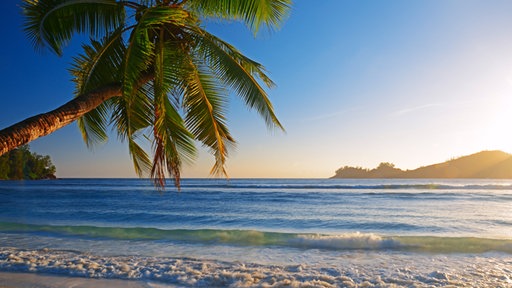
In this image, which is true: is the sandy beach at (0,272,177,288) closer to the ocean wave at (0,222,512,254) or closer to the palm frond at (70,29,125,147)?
the palm frond at (70,29,125,147)

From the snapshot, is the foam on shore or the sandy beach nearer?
the sandy beach

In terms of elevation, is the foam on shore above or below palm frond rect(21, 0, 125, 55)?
below

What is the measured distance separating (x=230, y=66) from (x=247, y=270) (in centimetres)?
392

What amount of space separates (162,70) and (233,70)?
1.34 m

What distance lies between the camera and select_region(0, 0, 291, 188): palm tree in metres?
5.71

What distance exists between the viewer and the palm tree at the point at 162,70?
5711mm

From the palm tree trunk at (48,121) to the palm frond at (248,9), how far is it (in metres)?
2.10

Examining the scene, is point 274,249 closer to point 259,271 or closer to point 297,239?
point 297,239

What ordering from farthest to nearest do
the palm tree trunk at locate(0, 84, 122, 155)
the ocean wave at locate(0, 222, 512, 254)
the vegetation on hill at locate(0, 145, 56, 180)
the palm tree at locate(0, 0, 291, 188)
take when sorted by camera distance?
the vegetation on hill at locate(0, 145, 56, 180)
the ocean wave at locate(0, 222, 512, 254)
the palm tree at locate(0, 0, 291, 188)
the palm tree trunk at locate(0, 84, 122, 155)

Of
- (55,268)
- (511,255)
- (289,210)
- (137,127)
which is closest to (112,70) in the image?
(137,127)

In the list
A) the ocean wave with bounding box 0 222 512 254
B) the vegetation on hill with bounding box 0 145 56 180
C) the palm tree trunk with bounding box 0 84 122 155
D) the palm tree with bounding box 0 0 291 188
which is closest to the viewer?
the palm tree trunk with bounding box 0 84 122 155

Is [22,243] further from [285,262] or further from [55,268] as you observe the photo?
[285,262]

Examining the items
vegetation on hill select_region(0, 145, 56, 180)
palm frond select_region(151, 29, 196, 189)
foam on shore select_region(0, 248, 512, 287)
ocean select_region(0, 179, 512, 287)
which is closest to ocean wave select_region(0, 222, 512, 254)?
ocean select_region(0, 179, 512, 287)

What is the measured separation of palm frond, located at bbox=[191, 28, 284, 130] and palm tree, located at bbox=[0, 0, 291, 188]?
0.06 feet
